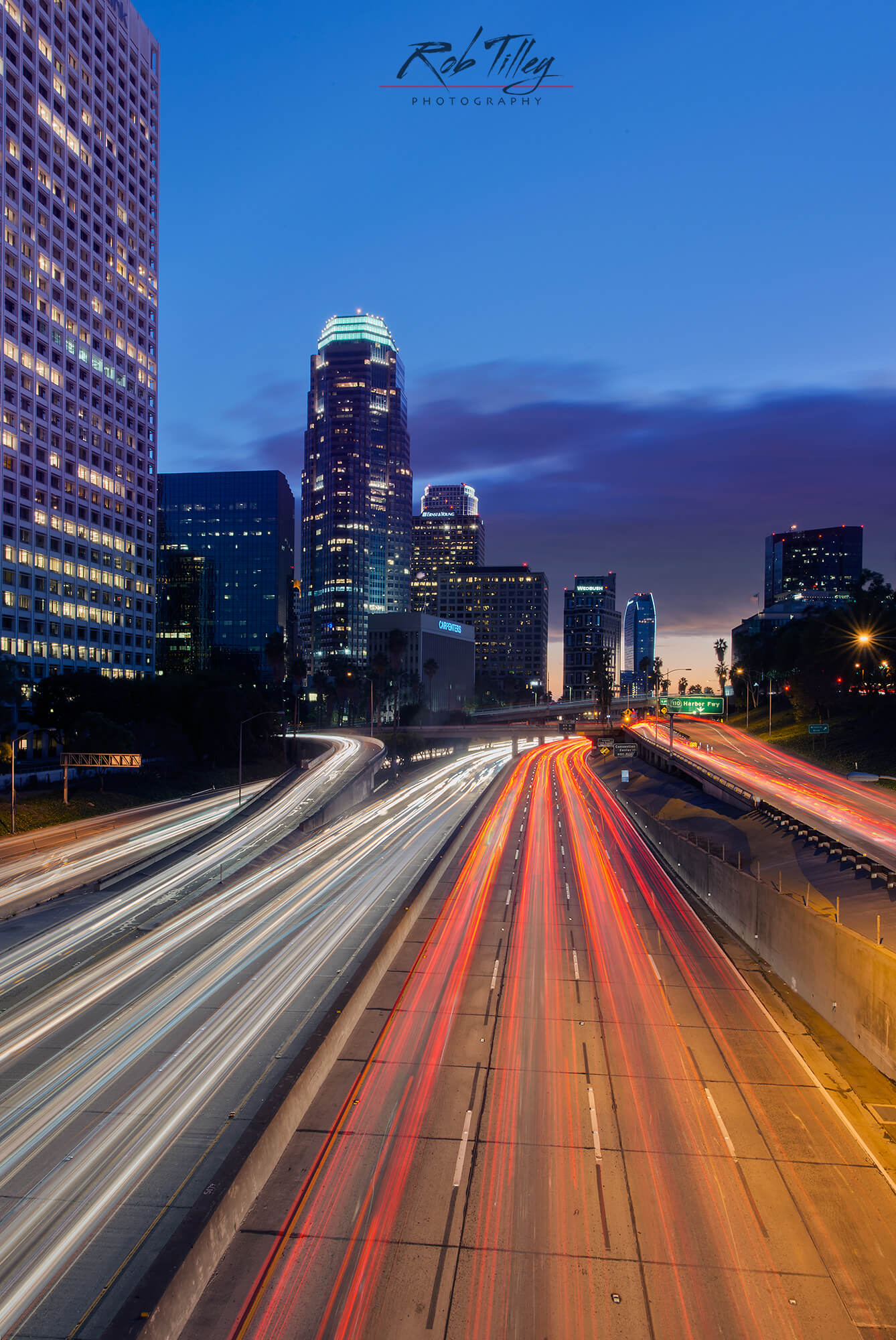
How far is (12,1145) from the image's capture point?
15.6m

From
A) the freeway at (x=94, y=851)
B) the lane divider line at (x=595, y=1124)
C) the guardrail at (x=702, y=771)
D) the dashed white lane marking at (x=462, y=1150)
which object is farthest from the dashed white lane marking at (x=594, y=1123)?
the guardrail at (x=702, y=771)

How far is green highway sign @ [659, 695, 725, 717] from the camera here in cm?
7075

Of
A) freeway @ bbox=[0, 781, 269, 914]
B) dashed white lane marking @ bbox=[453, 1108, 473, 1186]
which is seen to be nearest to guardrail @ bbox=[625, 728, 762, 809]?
dashed white lane marking @ bbox=[453, 1108, 473, 1186]

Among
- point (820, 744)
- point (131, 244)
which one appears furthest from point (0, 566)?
point (820, 744)

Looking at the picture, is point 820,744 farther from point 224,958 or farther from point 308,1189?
point 308,1189

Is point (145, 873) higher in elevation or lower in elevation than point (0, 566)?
lower

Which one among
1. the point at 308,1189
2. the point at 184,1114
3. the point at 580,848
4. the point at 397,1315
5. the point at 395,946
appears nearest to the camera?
the point at 397,1315

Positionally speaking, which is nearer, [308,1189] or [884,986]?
[308,1189]

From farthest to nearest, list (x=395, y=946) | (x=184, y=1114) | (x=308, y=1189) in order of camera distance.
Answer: (x=395, y=946)
(x=184, y=1114)
(x=308, y=1189)

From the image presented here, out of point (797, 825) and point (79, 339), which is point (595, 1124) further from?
point (79, 339)

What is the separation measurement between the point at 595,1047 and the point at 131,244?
149519 millimetres

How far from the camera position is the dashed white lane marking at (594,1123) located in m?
15.5

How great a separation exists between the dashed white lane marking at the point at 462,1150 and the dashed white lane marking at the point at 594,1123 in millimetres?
211

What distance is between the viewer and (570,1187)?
14.4 meters
